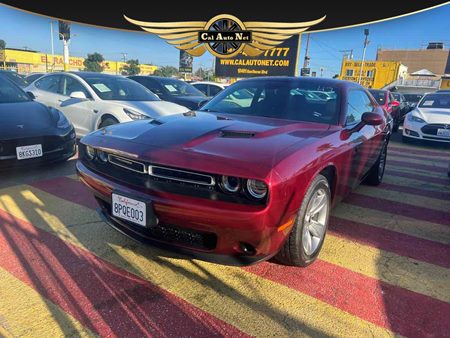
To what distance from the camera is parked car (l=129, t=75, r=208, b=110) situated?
8.75m

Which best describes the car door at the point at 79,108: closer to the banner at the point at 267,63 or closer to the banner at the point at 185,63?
the banner at the point at 267,63

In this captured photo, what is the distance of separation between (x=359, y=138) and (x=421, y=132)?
682cm

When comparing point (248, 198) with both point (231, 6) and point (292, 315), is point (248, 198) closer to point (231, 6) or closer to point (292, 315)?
point (292, 315)

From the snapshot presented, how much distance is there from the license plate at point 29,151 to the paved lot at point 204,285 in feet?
2.61

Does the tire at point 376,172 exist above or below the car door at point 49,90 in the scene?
below

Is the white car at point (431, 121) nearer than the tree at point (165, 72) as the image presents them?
Yes

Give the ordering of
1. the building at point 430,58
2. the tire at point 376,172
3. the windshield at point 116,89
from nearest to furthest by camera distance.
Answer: the tire at point 376,172
the windshield at point 116,89
the building at point 430,58

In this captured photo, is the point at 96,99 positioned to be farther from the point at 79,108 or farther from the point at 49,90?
the point at 49,90

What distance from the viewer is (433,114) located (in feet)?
30.0

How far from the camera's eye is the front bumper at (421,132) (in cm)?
893

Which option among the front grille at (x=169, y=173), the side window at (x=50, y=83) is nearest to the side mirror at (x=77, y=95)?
the side window at (x=50, y=83)

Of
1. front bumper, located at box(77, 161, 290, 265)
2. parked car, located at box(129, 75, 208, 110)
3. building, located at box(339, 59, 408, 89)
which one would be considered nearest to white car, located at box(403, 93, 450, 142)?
parked car, located at box(129, 75, 208, 110)

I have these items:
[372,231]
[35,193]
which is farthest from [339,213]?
[35,193]

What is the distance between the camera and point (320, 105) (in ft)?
11.3
